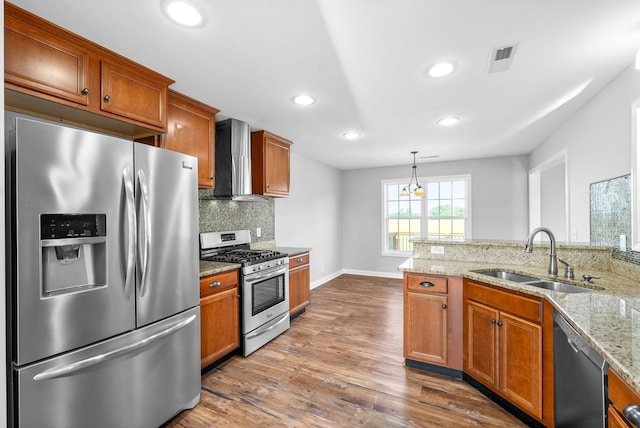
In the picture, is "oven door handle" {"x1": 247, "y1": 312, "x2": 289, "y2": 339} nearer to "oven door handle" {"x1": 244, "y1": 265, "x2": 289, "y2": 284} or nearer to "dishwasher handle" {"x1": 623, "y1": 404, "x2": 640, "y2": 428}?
"oven door handle" {"x1": 244, "y1": 265, "x2": 289, "y2": 284}

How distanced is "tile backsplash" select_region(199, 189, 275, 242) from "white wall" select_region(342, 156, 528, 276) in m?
2.80

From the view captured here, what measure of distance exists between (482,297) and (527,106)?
199 cm

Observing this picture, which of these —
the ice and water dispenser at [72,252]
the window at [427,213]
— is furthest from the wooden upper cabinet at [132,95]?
the window at [427,213]

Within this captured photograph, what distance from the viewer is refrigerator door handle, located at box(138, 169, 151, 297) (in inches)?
68.0

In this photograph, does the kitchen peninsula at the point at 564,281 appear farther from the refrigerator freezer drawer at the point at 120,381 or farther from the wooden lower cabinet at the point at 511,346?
the refrigerator freezer drawer at the point at 120,381

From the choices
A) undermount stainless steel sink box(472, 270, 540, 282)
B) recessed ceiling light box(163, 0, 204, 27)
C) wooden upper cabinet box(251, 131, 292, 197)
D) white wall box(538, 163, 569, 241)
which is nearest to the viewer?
recessed ceiling light box(163, 0, 204, 27)

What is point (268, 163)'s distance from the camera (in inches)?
146

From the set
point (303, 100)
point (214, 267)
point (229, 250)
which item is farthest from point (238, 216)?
point (303, 100)

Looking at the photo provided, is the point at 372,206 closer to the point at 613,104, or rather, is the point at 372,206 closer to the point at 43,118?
the point at 613,104

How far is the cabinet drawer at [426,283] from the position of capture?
2.44 m

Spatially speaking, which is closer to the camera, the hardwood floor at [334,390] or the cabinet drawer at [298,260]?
the hardwood floor at [334,390]

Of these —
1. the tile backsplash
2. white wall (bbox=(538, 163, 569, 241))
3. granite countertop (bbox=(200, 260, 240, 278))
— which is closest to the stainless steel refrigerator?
granite countertop (bbox=(200, 260, 240, 278))

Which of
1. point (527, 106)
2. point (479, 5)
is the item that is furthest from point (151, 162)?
point (527, 106)

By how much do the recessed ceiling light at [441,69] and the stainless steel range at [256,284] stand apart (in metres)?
2.25
